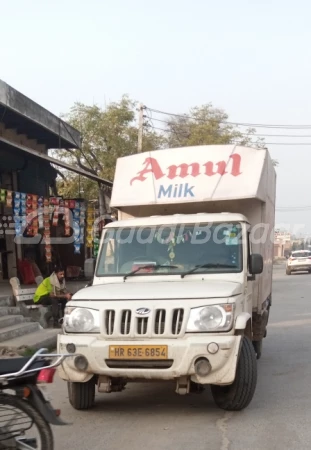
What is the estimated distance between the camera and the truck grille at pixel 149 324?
5.83 m

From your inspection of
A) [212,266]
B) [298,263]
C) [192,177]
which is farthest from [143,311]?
[298,263]

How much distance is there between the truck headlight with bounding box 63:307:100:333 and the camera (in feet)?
19.7

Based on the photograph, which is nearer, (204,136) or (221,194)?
(221,194)

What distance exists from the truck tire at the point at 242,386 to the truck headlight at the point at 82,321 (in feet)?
4.53

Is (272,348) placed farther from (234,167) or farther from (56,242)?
(56,242)

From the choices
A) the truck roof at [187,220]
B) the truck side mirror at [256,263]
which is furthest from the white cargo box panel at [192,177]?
the truck side mirror at [256,263]

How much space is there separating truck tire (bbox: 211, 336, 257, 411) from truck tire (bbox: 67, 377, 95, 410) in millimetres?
1273

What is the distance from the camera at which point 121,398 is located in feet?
23.2

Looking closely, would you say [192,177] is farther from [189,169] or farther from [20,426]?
[20,426]

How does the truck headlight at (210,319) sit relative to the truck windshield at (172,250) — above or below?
below

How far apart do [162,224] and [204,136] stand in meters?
25.3

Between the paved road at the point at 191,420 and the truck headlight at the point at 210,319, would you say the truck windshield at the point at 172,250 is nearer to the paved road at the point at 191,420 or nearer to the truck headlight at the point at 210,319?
the truck headlight at the point at 210,319

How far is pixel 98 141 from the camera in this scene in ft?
91.8

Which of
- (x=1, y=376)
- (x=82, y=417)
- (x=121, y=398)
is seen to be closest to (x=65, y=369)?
(x=82, y=417)
